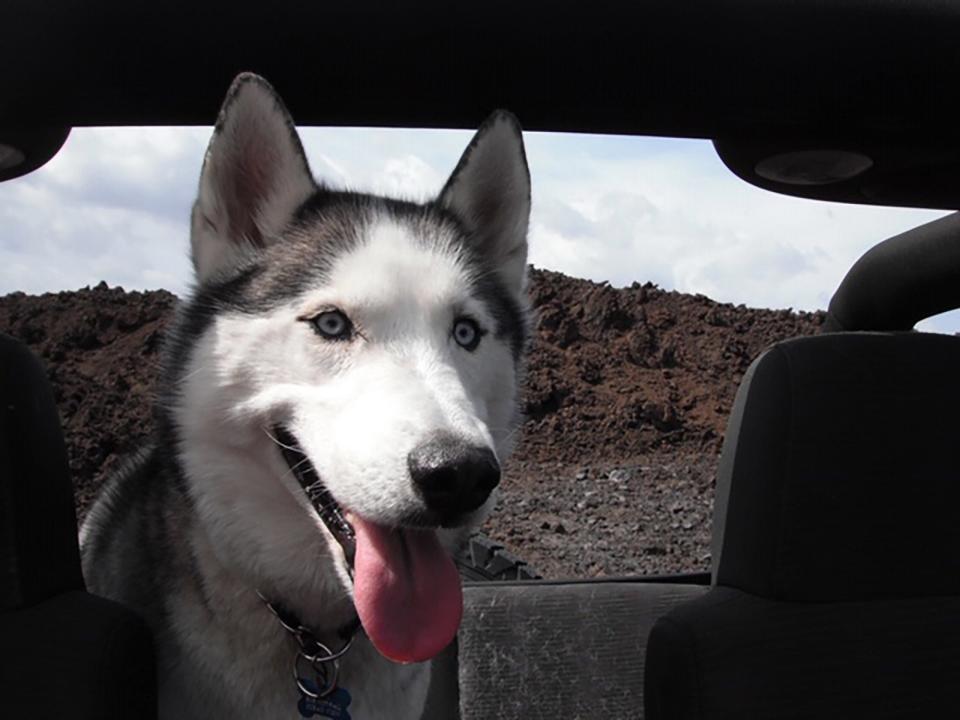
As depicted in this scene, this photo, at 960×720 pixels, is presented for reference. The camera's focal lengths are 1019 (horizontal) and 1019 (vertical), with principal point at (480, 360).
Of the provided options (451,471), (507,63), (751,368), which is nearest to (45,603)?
(451,471)

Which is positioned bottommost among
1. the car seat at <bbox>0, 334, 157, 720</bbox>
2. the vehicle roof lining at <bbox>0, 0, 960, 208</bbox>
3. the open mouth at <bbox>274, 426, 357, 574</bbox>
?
the car seat at <bbox>0, 334, 157, 720</bbox>

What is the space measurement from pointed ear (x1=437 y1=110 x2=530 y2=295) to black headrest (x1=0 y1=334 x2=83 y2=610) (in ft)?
2.92

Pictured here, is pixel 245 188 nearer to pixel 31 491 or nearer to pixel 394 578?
pixel 31 491

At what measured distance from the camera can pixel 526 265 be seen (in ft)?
7.72

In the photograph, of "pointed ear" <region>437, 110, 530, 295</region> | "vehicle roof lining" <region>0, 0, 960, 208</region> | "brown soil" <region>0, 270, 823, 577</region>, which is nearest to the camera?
"vehicle roof lining" <region>0, 0, 960, 208</region>

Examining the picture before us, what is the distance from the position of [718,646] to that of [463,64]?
1.04 meters

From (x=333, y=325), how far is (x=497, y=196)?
550 millimetres

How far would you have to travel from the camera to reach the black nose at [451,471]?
151cm

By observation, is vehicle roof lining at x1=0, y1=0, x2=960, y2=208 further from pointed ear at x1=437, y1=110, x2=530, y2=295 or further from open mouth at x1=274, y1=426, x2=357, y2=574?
open mouth at x1=274, y1=426, x2=357, y2=574

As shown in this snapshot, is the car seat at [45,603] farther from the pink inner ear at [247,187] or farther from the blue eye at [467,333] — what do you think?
the blue eye at [467,333]

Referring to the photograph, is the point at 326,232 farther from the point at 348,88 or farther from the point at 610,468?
the point at 610,468

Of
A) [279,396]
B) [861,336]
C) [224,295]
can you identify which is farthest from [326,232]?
[861,336]

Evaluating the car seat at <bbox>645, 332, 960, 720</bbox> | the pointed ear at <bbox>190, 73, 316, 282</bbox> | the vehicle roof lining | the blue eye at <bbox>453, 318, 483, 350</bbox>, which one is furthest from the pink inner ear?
the car seat at <bbox>645, 332, 960, 720</bbox>

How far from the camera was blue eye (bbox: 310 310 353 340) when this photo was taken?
6.01ft
